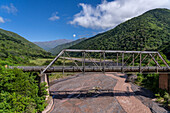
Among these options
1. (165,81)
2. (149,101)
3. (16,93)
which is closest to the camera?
(16,93)

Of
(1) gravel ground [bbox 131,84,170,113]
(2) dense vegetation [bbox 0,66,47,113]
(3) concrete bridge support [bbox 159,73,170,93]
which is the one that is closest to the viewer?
(2) dense vegetation [bbox 0,66,47,113]

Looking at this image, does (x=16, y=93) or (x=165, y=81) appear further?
(x=165, y=81)

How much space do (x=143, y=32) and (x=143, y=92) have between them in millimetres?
156531

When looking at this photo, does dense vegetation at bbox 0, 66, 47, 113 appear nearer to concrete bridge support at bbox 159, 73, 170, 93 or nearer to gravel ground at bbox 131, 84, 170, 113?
gravel ground at bbox 131, 84, 170, 113

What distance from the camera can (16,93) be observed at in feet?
61.0

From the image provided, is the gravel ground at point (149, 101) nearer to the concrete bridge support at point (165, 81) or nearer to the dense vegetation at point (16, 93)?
the concrete bridge support at point (165, 81)

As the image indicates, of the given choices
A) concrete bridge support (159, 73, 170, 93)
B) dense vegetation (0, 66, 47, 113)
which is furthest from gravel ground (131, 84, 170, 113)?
dense vegetation (0, 66, 47, 113)

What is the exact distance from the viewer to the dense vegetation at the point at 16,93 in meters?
16.4

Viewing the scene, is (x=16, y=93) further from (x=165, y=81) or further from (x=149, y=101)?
(x=165, y=81)

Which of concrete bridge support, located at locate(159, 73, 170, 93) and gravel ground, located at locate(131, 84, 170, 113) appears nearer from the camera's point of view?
gravel ground, located at locate(131, 84, 170, 113)

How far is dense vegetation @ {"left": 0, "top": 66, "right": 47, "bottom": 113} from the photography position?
53.9 ft

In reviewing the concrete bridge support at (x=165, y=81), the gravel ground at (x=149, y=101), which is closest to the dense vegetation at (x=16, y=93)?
the gravel ground at (x=149, y=101)

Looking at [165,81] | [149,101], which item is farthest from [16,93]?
[165,81]

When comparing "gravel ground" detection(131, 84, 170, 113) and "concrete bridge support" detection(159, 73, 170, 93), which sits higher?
"concrete bridge support" detection(159, 73, 170, 93)
